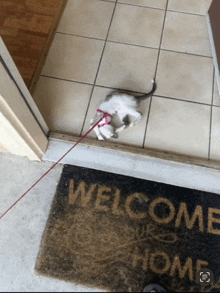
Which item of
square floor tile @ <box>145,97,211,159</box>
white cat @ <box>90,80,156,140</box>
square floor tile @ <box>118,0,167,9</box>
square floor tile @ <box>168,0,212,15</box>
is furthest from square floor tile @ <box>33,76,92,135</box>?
square floor tile @ <box>168,0,212,15</box>

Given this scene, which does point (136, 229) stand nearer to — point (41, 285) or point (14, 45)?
point (41, 285)

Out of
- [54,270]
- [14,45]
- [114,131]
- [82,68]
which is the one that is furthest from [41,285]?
[14,45]

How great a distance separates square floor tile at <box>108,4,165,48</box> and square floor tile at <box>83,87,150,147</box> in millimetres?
409

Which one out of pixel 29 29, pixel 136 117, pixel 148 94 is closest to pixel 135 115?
pixel 136 117

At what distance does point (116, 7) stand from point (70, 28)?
348 mm

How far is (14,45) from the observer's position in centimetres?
144

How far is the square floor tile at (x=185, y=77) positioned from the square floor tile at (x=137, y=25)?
0.47ft

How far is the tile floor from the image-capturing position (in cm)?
126

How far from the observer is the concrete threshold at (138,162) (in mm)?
1160

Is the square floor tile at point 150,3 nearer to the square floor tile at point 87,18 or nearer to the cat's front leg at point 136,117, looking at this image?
the square floor tile at point 87,18

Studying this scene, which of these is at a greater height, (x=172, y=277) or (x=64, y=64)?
(x=64, y=64)

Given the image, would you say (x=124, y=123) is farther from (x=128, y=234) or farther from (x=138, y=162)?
(x=128, y=234)

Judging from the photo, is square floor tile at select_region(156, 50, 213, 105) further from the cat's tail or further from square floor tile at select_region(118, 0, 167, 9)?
square floor tile at select_region(118, 0, 167, 9)

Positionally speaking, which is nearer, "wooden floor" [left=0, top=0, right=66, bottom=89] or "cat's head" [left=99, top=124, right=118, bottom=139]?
"cat's head" [left=99, top=124, right=118, bottom=139]
